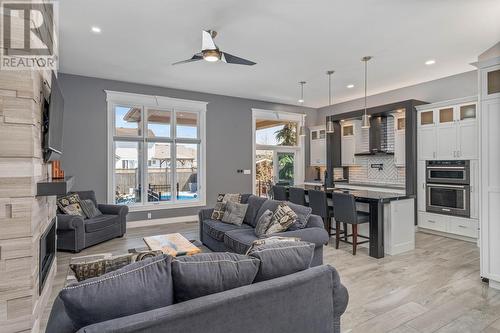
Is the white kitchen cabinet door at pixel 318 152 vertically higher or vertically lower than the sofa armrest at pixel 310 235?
higher

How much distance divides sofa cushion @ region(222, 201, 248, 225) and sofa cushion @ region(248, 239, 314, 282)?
2.46 m

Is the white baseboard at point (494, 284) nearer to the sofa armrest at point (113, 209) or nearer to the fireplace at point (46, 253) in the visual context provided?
the fireplace at point (46, 253)

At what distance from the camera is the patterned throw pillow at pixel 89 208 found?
4.98 m

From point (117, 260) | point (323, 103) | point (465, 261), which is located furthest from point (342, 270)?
point (323, 103)

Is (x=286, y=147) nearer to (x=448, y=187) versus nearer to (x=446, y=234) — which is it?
(x=448, y=187)

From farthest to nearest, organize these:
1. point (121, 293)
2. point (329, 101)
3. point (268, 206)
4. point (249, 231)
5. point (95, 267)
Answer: point (329, 101) < point (268, 206) < point (249, 231) < point (95, 267) < point (121, 293)

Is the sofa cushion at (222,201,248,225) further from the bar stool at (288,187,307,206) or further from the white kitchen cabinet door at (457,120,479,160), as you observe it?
the white kitchen cabinet door at (457,120,479,160)

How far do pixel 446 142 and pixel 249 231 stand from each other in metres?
4.21

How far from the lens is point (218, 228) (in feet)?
13.7

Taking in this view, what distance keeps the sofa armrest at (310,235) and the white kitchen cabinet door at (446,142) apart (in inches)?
139

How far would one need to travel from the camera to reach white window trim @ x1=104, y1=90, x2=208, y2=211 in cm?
592

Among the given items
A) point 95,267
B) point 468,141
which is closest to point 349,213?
point 468,141

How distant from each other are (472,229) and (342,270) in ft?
9.70

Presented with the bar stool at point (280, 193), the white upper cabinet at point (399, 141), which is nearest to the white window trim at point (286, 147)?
the bar stool at point (280, 193)
